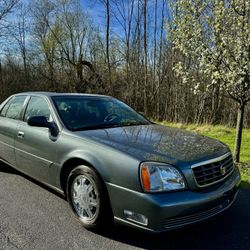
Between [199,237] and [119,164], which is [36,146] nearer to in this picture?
[119,164]

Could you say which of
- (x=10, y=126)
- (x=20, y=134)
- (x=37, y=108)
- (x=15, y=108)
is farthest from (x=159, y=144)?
(x=15, y=108)

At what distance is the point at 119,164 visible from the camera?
2.89m

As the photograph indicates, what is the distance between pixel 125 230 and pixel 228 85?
363 cm

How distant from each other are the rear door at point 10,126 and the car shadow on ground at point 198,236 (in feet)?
7.40

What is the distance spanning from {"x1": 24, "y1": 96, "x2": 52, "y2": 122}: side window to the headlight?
1.76m

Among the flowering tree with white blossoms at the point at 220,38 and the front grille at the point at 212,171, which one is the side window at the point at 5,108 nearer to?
the flowering tree with white blossoms at the point at 220,38

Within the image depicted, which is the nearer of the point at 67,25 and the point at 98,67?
the point at 98,67

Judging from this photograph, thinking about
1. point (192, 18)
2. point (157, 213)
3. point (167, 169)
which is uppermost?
point (192, 18)

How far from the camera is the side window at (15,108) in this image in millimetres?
4742

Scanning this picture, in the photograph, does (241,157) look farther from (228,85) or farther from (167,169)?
(167,169)

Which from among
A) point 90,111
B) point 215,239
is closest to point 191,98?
point 90,111

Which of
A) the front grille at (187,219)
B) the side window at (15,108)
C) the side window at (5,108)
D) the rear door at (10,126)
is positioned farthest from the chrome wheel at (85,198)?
the side window at (5,108)

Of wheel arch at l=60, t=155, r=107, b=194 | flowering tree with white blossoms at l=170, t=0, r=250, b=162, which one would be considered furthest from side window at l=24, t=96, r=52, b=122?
flowering tree with white blossoms at l=170, t=0, r=250, b=162

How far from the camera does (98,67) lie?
20062mm
